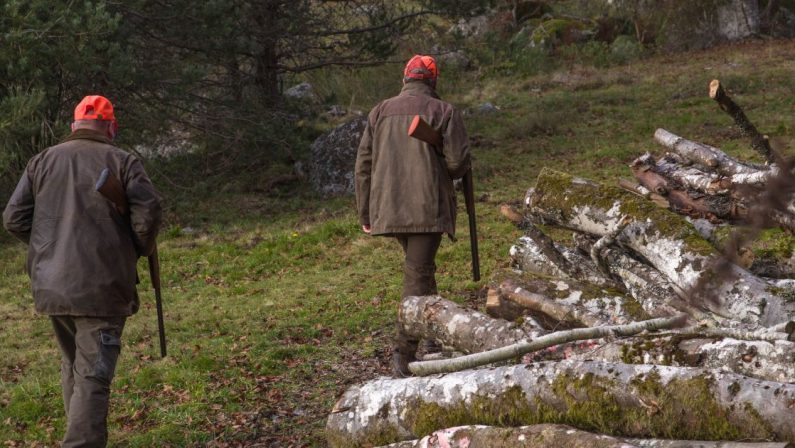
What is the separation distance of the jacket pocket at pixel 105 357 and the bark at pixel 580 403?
137 centimetres

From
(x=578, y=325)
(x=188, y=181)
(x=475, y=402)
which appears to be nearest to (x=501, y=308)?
(x=578, y=325)

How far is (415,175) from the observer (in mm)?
6793

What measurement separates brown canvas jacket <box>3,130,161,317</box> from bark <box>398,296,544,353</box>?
1.86 m

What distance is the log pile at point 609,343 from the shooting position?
159 inches

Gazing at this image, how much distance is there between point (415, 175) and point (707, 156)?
3582 mm

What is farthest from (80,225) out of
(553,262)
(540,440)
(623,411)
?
(553,262)

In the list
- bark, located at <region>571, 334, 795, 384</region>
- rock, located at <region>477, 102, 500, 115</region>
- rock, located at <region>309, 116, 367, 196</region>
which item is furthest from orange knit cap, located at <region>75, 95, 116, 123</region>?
rock, located at <region>477, 102, 500, 115</region>

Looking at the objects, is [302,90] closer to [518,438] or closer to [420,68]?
[420,68]

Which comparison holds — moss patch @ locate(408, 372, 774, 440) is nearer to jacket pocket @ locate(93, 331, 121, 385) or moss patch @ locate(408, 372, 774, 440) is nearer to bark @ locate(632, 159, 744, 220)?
jacket pocket @ locate(93, 331, 121, 385)

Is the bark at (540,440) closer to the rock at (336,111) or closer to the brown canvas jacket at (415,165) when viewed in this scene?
the brown canvas jacket at (415,165)

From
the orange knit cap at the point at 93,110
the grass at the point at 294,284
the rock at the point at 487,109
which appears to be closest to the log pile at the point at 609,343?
the grass at the point at 294,284

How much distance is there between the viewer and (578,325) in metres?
6.54

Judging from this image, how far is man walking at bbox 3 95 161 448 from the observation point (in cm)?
548

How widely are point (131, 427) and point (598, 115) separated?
53.0 ft
